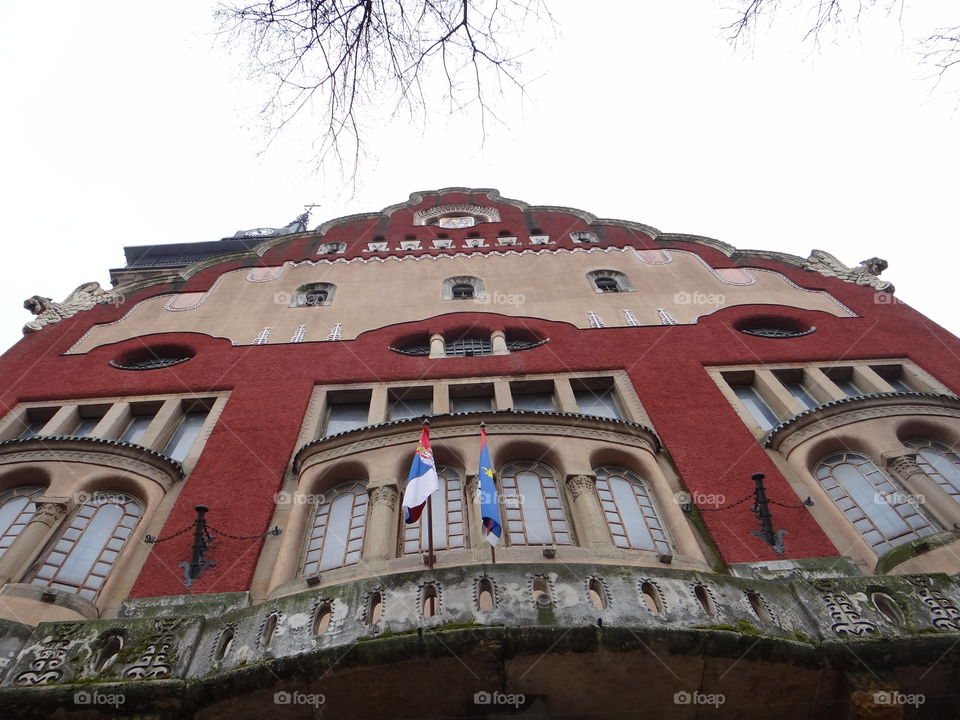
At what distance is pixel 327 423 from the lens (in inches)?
734

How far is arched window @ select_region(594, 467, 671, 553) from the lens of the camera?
539 inches

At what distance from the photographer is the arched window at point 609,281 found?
25562 millimetres

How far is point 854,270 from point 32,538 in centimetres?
2523

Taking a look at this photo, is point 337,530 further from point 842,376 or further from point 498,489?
point 842,376

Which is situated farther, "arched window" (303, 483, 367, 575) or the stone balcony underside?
"arched window" (303, 483, 367, 575)

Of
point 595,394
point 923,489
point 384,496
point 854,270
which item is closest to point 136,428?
point 384,496

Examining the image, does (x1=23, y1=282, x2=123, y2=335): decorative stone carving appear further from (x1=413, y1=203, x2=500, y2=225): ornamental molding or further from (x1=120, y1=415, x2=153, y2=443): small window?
(x1=413, y1=203, x2=500, y2=225): ornamental molding

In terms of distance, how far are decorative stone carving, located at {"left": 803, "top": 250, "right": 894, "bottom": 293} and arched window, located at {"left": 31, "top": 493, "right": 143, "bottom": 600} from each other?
2285 cm

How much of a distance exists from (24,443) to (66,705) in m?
7.64

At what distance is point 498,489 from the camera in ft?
47.4

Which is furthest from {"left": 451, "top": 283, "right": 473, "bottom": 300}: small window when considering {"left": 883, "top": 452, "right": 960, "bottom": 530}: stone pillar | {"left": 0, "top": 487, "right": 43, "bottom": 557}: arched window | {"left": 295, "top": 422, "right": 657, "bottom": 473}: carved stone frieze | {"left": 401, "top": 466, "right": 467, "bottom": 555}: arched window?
{"left": 883, "top": 452, "right": 960, "bottom": 530}: stone pillar

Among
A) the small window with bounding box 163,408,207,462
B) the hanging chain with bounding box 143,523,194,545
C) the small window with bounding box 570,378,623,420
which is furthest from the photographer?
the small window with bounding box 570,378,623,420

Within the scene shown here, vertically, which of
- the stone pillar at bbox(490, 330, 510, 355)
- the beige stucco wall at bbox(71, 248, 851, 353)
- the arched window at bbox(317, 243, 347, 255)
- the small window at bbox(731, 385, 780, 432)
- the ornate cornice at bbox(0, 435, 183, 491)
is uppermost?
the arched window at bbox(317, 243, 347, 255)

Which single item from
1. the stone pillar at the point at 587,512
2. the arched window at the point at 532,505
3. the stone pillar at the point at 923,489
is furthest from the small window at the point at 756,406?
the arched window at the point at 532,505
